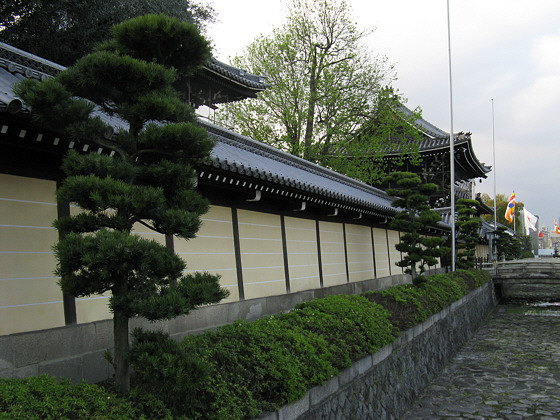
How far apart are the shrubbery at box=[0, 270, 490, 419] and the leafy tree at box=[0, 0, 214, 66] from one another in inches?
657

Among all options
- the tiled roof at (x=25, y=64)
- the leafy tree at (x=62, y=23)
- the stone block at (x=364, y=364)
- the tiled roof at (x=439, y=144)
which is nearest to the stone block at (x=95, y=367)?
the stone block at (x=364, y=364)

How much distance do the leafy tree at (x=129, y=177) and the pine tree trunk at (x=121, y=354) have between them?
0.03 ft

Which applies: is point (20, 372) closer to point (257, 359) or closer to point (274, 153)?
point (257, 359)

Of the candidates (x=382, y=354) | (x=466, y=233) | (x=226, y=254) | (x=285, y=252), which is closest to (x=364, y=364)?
(x=382, y=354)

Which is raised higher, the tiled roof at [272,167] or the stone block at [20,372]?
the tiled roof at [272,167]

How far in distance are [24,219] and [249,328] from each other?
3446 millimetres

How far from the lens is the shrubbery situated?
156 inches

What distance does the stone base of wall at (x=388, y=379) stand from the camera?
6.61 m

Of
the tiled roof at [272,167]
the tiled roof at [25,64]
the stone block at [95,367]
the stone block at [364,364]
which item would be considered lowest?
the stone block at [364,364]

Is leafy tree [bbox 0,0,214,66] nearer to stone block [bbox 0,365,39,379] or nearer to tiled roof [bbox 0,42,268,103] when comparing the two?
tiled roof [bbox 0,42,268,103]

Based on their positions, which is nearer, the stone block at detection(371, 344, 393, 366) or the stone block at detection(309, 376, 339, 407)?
the stone block at detection(309, 376, 339, 407)

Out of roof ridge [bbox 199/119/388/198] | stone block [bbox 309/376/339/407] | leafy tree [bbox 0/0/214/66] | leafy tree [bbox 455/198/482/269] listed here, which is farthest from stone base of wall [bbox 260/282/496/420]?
leafy tree [bbox 0/0/214/66]

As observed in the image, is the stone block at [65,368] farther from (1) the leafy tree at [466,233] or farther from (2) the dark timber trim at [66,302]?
(1) the leafy tree at [466,233]

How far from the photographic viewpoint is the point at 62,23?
21.0m
